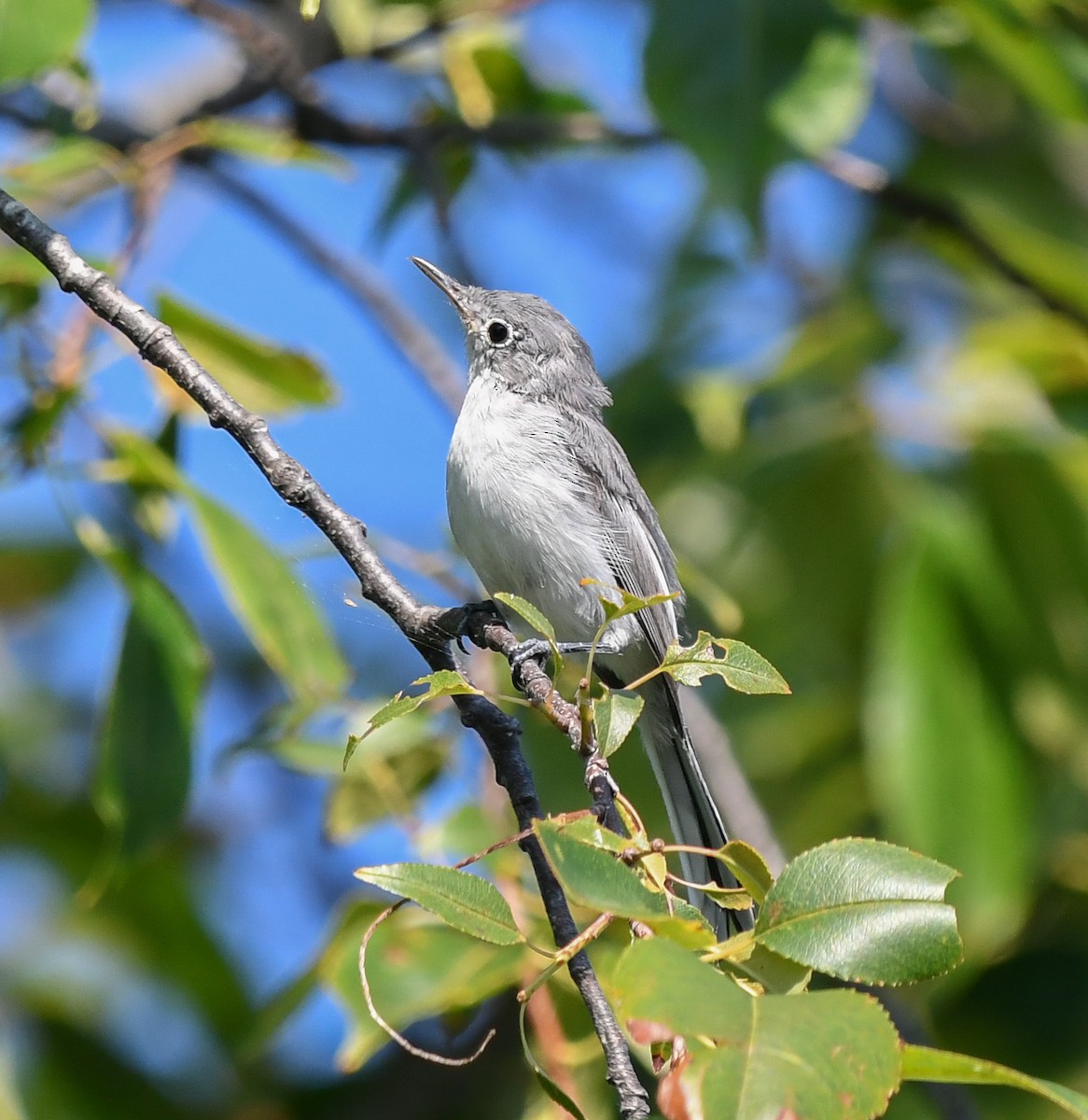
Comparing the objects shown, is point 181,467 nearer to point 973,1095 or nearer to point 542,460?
point 542,460

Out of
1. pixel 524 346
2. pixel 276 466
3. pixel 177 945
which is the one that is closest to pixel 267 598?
pixel 276 466

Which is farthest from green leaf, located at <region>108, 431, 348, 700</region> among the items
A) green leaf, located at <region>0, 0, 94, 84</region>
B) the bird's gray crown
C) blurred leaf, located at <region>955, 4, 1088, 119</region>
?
blurred leaf, located at <region>955, 4, 1088, 119</region>

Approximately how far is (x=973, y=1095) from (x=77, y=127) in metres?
3.32

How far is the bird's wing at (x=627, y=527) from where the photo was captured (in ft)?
10.3

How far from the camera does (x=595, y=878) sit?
1.33 metres

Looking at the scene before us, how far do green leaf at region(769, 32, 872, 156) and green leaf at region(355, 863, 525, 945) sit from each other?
193cm

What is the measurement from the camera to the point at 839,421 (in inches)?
144

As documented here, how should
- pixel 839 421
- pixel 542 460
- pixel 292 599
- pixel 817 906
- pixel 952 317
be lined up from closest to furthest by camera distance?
pixel 817 906, pixel 292 599, pixel 542 460, pixel 839 421, pixel 952 317

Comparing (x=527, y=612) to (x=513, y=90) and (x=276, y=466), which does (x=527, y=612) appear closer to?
(x=276, y=466)

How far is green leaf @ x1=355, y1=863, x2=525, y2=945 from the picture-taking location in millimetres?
1445

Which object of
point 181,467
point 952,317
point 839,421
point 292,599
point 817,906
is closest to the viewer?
point 817,906

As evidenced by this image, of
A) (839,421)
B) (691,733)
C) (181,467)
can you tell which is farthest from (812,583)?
(181,467)

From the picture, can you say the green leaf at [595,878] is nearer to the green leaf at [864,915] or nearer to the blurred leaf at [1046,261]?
the green leaf at [864,915]

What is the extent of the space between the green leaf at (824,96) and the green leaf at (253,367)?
3.65ft
